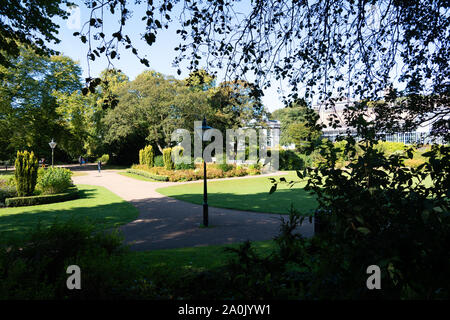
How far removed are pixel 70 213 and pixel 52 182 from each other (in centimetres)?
496

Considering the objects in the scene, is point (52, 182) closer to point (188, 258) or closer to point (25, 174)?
point (25, 174)

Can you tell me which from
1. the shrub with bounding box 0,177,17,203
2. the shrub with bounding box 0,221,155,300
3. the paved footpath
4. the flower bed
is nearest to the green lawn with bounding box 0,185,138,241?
the paved footpath

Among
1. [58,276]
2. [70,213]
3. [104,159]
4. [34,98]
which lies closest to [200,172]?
[70,213]

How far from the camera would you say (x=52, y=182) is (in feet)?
48.6

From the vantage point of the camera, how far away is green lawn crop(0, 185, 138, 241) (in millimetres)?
8948

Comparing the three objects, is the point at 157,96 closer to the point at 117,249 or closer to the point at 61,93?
the point at 61,93

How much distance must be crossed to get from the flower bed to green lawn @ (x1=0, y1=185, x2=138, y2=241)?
855 centimetres

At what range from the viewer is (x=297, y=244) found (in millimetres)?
2273

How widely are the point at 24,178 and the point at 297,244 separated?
15273 millimetres

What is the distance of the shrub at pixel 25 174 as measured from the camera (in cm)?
1326

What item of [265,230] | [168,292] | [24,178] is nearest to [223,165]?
[24,178]

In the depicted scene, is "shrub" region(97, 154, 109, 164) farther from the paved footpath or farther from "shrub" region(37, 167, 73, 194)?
the paved footpath

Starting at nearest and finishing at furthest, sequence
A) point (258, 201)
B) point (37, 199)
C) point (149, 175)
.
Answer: point (37, 199), point (258, 201), point (149, 175)

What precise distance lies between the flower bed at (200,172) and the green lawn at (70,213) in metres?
8.55
